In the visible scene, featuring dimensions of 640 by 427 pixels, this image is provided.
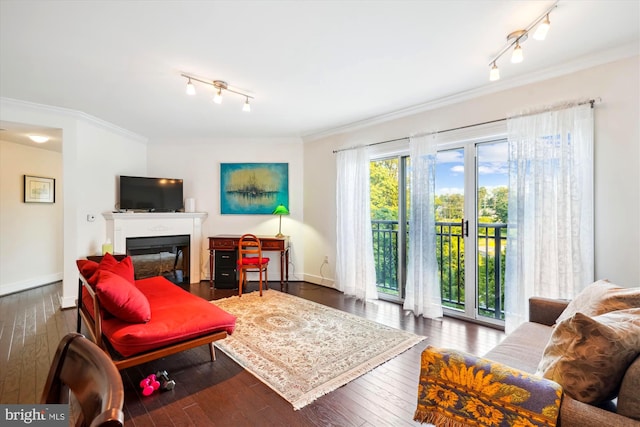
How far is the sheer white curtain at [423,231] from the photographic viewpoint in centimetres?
337

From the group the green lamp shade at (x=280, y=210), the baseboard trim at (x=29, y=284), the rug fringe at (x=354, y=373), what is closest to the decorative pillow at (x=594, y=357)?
the rug fringe at (x=354, y=373)

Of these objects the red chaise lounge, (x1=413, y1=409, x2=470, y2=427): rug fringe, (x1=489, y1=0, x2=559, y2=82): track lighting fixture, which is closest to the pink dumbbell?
the red chaise lounge

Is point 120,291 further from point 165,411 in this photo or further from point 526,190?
point 526,190

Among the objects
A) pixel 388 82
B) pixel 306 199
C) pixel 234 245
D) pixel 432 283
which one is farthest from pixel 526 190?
pixel 234 245

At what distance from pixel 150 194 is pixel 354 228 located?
3.39 meters

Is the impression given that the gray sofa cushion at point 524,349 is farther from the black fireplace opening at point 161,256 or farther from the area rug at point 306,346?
the black fireplace opening at point 161,256

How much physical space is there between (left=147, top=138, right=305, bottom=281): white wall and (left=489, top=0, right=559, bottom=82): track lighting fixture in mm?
3349

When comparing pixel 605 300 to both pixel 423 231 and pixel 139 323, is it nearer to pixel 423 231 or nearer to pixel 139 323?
pixel 423 231

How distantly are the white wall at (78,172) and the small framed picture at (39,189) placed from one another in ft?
1.47

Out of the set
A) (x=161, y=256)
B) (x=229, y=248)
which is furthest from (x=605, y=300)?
(x=161, y=256)

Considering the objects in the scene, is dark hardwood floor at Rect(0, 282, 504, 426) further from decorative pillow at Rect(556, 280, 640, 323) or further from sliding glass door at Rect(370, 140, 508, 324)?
decorative pillow at Rect(556, 280, 640, 323)

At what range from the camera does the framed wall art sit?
203 inches

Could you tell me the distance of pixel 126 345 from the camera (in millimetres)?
1842

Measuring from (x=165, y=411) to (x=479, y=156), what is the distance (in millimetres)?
3608
